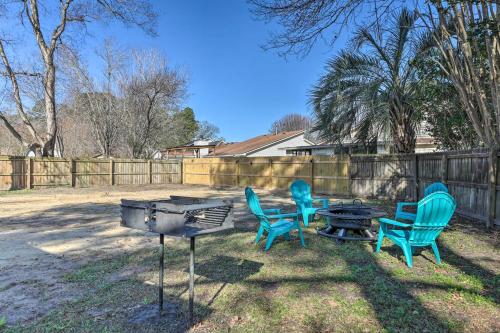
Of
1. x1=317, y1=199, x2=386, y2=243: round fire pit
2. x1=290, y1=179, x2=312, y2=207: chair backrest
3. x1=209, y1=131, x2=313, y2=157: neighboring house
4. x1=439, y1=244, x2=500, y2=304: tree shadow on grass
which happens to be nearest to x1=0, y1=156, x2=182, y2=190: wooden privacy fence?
x1=209, y1=131, x2=313, y2=157: neighboring house

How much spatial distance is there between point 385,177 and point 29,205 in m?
12.9

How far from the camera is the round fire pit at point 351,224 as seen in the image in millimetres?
5466

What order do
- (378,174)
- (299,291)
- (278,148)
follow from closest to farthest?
(299,291)
(378,174)
(278,148)

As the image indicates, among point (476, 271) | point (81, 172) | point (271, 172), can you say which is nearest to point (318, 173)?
point (271, 172)

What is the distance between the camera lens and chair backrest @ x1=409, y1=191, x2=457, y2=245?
4227 mm

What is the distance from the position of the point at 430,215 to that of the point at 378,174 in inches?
371

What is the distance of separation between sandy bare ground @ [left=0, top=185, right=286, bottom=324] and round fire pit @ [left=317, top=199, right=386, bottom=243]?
318cm

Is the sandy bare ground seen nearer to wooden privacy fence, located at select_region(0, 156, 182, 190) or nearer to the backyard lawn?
the backyard lawn

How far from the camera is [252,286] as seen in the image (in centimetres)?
369

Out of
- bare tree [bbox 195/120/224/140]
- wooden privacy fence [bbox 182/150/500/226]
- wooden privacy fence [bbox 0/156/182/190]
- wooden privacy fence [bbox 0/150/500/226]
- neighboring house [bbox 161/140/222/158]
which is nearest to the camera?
wooden privacy fence [bbox 182/150/500/226]

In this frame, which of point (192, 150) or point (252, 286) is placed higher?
point (192, 150)

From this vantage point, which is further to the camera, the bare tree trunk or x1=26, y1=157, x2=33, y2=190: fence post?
the bare tree trunk

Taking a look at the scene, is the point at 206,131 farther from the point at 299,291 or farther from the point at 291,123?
the point at 299,291

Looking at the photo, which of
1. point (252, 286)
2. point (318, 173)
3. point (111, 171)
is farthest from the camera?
point (111, 171)
